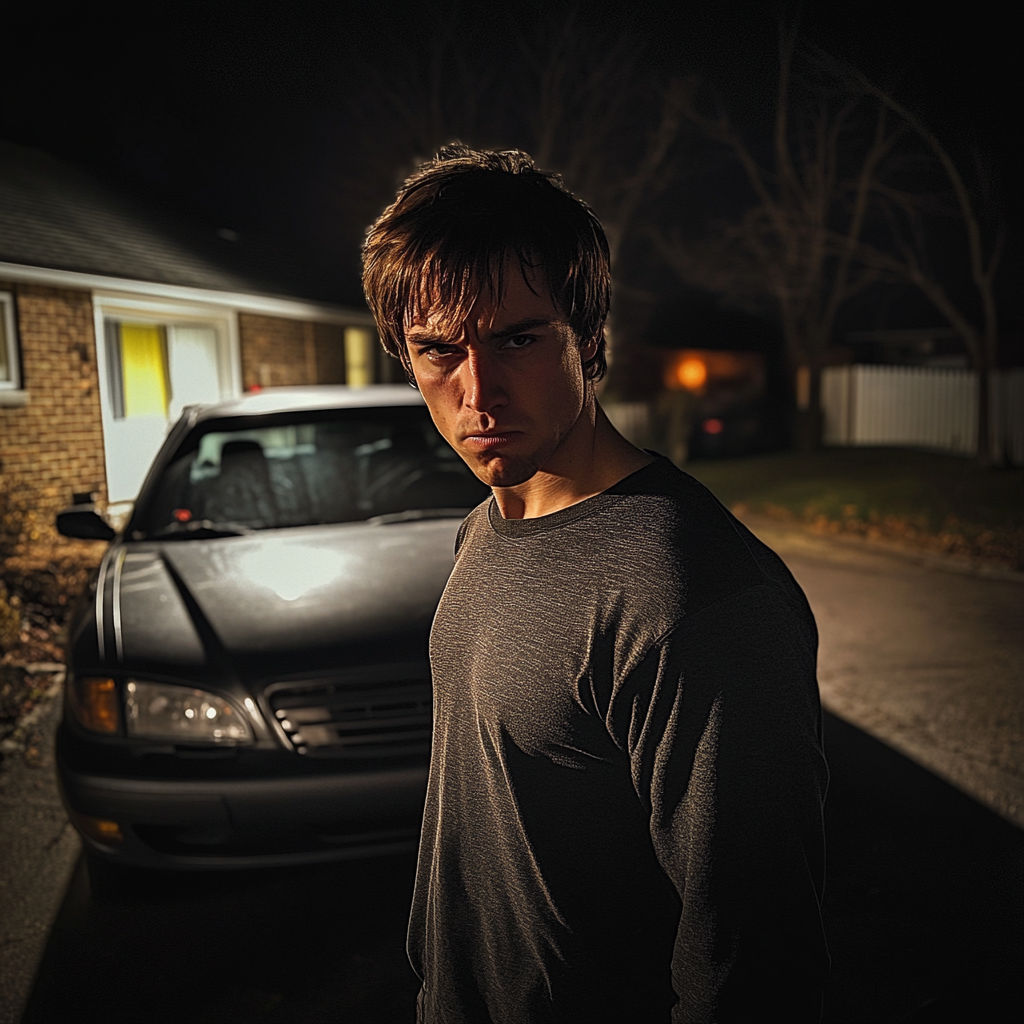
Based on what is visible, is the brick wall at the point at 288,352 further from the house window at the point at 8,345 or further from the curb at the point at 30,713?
the curb at the point at 30,713

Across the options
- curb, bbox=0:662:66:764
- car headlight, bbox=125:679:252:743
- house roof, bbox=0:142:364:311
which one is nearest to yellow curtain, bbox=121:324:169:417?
house roof, bbox=0:142:364:311

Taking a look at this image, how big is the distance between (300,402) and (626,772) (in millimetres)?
3709

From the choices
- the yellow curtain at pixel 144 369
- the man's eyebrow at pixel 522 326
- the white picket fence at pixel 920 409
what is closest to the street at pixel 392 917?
the man's eyebrow at pixel 522 326

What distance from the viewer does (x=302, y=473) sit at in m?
4.45

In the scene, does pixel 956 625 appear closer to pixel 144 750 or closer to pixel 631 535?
pixel 144 750

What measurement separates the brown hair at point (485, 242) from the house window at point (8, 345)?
1076 cm

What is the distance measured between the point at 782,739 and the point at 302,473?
3.69m

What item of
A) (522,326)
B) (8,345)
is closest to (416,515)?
(522,326)

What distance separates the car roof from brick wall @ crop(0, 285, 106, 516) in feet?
22.0

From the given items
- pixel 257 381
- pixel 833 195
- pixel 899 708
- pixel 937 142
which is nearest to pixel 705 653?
pixel 899 708

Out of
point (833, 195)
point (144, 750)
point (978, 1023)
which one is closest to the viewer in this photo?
point (978, 1023)

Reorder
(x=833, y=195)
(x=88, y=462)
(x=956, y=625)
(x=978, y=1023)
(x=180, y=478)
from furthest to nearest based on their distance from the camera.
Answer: (x=833, y=195) → (x=88, y=462) → (x=956, y=625) → (x=180, y=478) → (x=978, y=1023)

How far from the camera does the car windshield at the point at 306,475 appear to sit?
13.9 ft

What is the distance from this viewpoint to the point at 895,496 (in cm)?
1402
